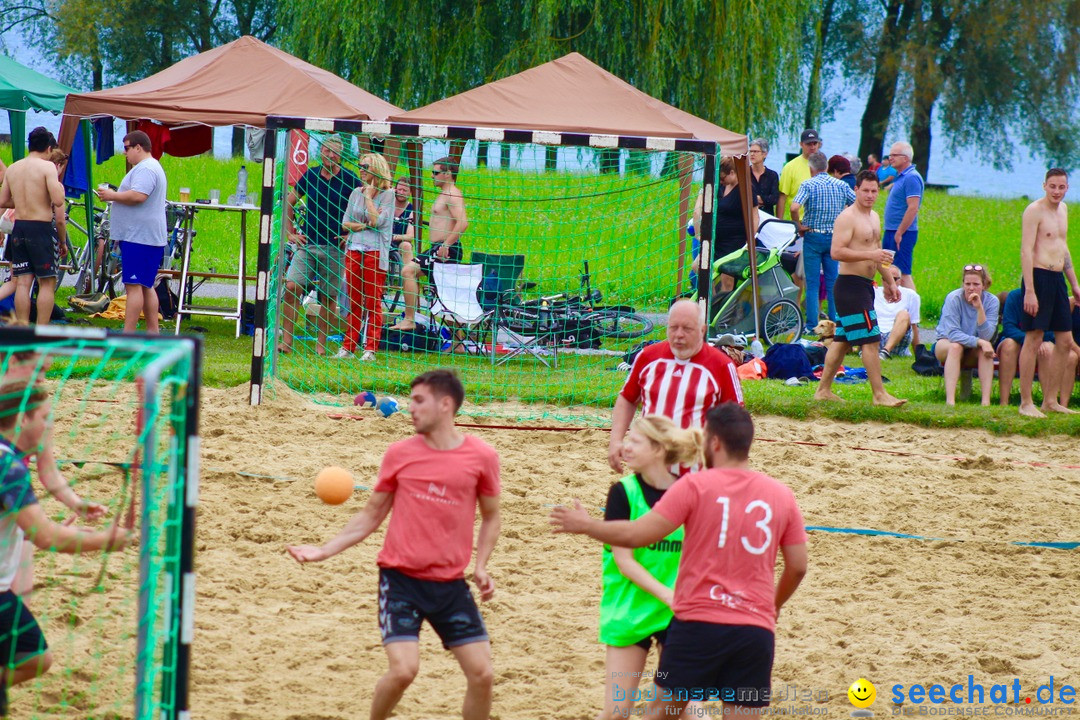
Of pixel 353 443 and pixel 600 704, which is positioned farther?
pixel 353 443

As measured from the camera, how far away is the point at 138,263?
10414 millimetres

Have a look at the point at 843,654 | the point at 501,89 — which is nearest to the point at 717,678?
the point at 843,654

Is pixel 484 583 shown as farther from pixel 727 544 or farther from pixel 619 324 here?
pixel 619 324

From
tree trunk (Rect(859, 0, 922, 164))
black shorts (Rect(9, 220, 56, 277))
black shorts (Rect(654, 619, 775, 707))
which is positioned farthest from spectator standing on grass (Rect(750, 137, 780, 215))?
tree trunk (Rect(859, 0, 922, 164))

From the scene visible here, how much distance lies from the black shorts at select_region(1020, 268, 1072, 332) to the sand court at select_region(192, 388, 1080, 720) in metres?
1.08

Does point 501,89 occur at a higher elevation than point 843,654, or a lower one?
higher

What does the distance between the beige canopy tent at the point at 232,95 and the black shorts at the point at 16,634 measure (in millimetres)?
8734

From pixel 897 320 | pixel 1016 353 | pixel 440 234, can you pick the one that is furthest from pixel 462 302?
pixel 1016 353

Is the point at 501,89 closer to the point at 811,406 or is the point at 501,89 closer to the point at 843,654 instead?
the point at 811,406

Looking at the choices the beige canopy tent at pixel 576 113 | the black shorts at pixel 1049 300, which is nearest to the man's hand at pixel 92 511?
the black shorts at pixel 1049 300

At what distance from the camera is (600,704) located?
4699 mm

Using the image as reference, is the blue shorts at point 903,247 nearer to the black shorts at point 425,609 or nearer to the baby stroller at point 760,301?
the baby stroller at point 760,301

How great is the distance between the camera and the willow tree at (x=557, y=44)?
17.4m

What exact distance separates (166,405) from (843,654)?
14.6ft
